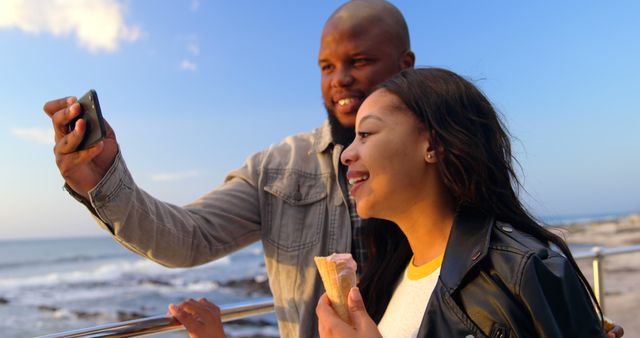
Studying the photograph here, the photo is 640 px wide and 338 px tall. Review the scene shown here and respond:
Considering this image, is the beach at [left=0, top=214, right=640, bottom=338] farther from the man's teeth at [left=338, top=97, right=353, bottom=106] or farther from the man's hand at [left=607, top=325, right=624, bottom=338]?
the man's teeth at [left=338, top=97, right=353, bottom=106]

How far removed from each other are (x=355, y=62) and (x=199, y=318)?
3.51 ft

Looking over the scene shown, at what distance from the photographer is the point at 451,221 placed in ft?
4.50

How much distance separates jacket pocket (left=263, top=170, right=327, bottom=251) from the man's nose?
15.3 inches

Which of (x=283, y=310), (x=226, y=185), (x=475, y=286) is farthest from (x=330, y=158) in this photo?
(x=475, y=286)

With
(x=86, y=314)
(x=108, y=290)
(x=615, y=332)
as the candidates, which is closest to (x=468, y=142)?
(x=615, y=332)

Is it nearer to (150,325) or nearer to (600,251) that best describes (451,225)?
(150,325)

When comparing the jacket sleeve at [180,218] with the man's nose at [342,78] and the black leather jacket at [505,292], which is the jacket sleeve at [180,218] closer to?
the man's nose at [342,78]

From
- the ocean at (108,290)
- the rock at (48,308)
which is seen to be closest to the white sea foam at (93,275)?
the ocean at (108,290)

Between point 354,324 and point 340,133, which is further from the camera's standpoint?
point 340,133

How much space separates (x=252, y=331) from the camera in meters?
9.90

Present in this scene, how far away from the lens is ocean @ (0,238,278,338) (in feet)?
41.9

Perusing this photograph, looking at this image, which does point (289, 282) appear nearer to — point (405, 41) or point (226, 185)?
point (226, 185)

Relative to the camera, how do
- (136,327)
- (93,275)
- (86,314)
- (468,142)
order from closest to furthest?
(468,142) → (136,327) → (86,314) → (93,275)

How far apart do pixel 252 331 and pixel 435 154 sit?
9199 millimetres
